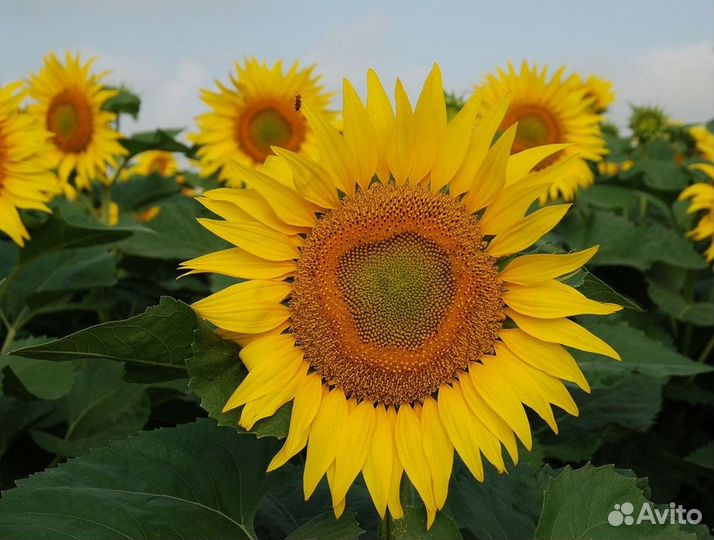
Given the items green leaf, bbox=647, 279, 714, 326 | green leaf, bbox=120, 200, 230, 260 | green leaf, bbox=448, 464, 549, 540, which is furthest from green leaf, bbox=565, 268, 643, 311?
green leaf, bbox=647, 279, 714, 326

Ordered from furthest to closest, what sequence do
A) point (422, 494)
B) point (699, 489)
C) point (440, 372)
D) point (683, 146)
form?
point (683, 146) → point (699, 489) → point (440, 372) → point (422, 494)

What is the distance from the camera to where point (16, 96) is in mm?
2797

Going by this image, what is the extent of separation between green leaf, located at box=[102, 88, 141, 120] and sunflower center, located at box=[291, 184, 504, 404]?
2840 millimetres

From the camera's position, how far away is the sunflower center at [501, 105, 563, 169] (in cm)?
442

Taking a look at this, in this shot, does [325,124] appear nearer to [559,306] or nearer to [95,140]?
[559,306]

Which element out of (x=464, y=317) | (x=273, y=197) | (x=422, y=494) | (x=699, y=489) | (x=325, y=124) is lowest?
(x=699, y=489)

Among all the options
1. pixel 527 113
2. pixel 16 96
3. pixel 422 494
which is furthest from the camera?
pixel 527 113

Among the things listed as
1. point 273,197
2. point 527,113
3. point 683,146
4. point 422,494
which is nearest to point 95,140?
point 527,113

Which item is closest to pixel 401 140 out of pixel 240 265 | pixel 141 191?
pixel 240 265

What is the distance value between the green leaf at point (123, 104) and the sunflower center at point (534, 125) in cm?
203

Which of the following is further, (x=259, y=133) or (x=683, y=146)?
(x=683, y=146)

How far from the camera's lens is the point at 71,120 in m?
4.17

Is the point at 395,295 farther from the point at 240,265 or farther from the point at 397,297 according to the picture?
the point at 240,265

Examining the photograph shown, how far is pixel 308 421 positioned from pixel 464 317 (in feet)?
1.26
